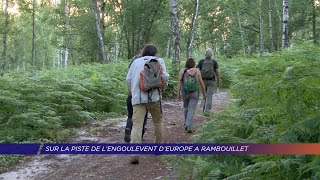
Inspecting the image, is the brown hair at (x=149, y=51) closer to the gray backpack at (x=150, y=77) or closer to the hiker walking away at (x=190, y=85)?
the gray backpack at (x=150, y=77)

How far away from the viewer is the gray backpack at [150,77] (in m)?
6.20

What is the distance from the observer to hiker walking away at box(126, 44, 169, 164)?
20.5 ft

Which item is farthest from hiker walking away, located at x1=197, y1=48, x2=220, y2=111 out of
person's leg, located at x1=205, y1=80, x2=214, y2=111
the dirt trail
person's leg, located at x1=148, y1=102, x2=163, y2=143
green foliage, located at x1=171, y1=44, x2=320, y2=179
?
green foliage, located at x1=171, y1=44, x2=320, y2=179

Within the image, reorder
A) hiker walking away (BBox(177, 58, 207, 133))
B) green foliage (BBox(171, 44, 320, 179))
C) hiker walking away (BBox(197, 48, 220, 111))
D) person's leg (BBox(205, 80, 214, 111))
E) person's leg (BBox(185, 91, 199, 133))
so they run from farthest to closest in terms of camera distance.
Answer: person's leg (BBox(205, 80, 214, 111))
hiker walking away (BBox(197, 48, 220, 111))
person's leg (BBox(185, 91, 199, 133))
hiker walking away (BBox(177, 58, 207, 133))
green foliage (BBox(171, 44, 320, 179))

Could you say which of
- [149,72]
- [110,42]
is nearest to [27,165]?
[149,72]

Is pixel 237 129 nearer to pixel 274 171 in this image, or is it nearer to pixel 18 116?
pixel 274 171

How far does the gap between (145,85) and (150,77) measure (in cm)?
17

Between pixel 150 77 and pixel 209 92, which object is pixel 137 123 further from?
pixel 209 92

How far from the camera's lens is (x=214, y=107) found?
12891mm

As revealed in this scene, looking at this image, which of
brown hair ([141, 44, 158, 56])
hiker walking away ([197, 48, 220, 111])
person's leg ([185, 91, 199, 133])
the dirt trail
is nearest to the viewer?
the dirt trail

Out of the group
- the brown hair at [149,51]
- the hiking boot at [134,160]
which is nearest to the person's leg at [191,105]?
the brown hair at [149,51]

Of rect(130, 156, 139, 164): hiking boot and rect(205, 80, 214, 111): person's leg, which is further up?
rect(205, 80, 214, 111): person's leg

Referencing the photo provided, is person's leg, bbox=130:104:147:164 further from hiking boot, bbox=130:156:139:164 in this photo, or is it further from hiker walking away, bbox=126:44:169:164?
hiking boot, bbox=130:156:139:164

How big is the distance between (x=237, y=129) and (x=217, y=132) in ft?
0.97
